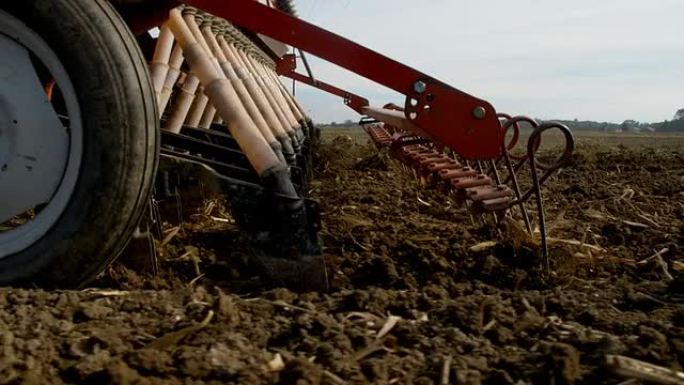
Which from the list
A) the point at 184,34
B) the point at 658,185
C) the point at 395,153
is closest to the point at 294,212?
the point at 184,34

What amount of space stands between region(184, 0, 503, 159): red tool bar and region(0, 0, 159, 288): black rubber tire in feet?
2.37

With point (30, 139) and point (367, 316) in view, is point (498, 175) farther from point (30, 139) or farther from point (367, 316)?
point (30, 139)

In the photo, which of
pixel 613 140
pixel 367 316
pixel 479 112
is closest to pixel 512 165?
pixel 479 112

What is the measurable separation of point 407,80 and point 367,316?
3.96ft

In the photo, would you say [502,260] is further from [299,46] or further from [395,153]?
[395,153]

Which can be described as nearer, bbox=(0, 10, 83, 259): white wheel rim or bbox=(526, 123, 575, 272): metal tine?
bbox=(0, 10, 83, 259): white wheel rim

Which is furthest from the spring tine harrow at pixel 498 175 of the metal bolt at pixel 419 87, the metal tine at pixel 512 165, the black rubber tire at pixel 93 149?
the black rubber tire at pixel 93 149

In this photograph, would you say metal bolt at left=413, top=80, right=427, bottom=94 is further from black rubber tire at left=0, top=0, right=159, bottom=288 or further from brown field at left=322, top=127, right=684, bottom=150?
brown field at left=322, top=127, right=684, bottom=150

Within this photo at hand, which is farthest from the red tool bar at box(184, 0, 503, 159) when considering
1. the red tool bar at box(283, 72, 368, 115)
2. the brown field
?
the brown field

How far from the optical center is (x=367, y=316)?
1.89 metres

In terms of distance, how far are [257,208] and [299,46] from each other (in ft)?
2.48

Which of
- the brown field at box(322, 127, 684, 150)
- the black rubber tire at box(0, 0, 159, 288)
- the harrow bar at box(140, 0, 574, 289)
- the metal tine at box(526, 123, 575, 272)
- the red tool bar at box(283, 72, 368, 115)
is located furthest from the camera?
the brown field at box(322, 127, 684, 150)

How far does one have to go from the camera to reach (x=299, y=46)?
2.69 meters

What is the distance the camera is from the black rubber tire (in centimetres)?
203
